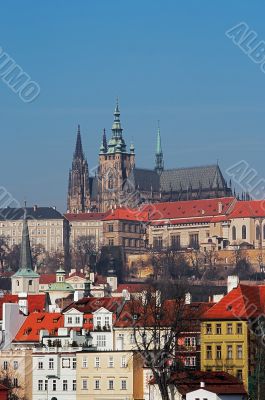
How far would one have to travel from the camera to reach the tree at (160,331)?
57.4 meters

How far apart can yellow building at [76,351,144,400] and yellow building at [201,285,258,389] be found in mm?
3272

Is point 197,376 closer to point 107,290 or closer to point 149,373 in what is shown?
point 149,373

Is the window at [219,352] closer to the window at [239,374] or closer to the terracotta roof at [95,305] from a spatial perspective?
the window at [239,374]

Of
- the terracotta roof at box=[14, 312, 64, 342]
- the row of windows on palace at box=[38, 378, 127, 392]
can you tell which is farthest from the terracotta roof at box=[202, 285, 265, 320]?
the terracotta roof at box=[14, 312, 64, 342]

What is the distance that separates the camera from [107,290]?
148 m

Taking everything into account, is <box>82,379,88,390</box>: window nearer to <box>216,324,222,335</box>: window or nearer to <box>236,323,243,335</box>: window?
<box>216,324,222,335</box>: window

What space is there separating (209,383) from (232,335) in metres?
6.66

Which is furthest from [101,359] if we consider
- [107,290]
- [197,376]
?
[107,290]

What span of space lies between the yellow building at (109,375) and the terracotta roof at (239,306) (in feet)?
13.0

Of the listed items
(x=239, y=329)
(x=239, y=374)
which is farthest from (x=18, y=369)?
(x=239, y=374)

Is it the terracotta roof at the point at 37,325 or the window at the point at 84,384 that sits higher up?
the terracotta roof at the point at 37,325

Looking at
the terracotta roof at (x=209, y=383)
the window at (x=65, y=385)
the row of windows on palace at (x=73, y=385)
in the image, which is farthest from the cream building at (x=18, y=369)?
the terracotta roof at (x=209, y=383)

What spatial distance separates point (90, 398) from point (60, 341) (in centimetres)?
364

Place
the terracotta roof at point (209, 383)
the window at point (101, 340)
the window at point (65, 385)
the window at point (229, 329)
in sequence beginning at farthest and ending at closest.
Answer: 1. the window at point (101, 340)
2. the window at point (65, 385)
3. the window at point (229, 329)
4. the terracotta roof at point (209, 383)
